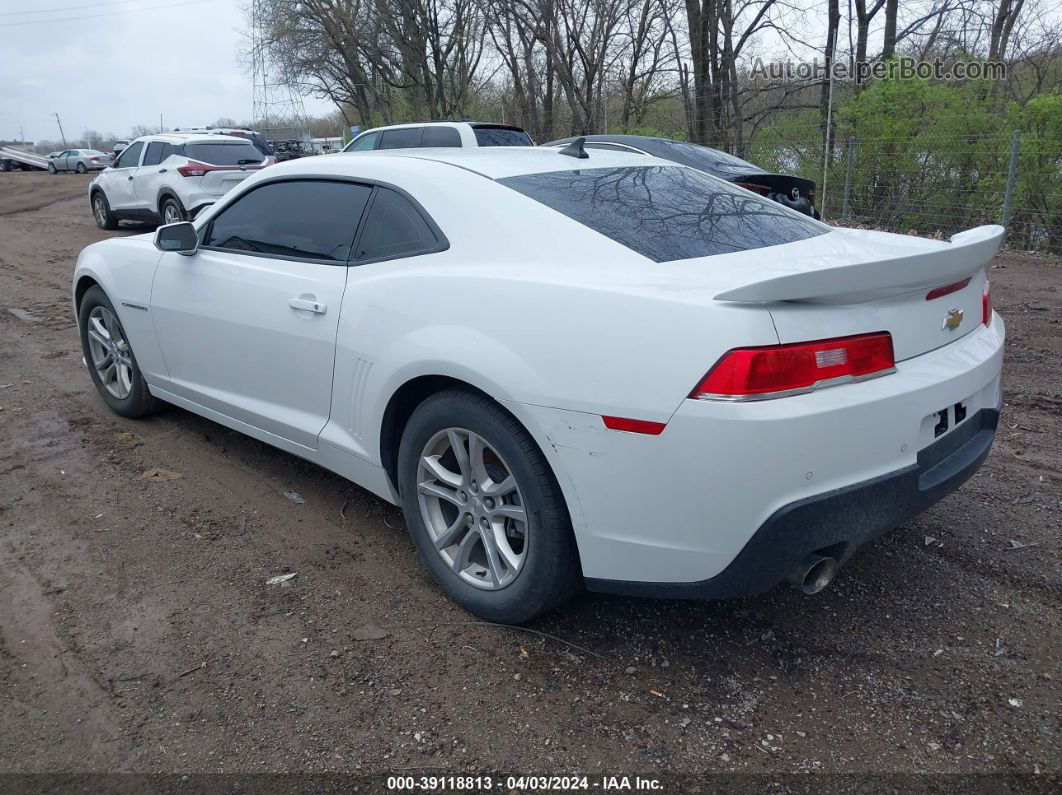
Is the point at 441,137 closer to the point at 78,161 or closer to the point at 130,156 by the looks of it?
the point at 130,156

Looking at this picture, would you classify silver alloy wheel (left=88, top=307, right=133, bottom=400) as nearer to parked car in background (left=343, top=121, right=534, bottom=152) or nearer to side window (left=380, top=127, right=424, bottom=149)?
parked car in background (left=343, top=121, right=534, bottom=152)

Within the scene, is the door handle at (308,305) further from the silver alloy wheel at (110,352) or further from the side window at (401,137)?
the side window at (401,137)

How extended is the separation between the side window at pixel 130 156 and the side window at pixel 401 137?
4999mm

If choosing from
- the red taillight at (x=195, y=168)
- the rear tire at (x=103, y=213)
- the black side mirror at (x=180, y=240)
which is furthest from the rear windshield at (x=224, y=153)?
the black side mirror at (x=180, y=240)

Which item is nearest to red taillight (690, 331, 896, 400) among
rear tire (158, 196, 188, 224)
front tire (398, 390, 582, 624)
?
front tire (398, 390, 582, 624)

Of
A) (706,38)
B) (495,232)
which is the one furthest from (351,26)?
(495,232)

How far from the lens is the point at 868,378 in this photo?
7.83 feet

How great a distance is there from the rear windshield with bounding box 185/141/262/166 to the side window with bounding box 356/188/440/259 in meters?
11.7

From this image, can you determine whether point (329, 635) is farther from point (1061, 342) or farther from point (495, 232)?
point (1061, 342)

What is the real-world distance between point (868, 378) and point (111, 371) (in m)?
4.45

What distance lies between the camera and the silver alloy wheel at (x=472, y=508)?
2791 millimetres

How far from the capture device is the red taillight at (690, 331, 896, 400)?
2.21 meters

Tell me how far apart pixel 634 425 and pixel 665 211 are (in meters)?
1.05

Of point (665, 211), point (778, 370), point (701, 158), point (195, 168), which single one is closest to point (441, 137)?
point (701, 158)
